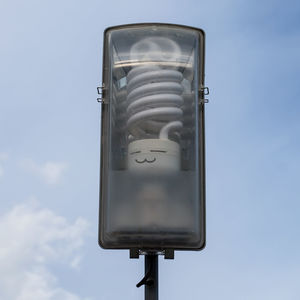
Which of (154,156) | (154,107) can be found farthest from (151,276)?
(154,107)

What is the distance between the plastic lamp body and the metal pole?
0.42 feet

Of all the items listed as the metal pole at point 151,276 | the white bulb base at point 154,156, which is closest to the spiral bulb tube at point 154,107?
the white bulb base at point 154,156

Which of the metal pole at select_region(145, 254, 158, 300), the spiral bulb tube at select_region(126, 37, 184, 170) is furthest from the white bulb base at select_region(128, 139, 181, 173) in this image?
the metal pole at select_region(145, 254, 158, 300)

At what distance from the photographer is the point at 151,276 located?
2.88m

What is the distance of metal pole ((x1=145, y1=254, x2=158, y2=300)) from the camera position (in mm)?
2871

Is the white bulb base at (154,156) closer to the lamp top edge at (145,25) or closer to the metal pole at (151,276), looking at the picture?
the metal pole at (151,276)

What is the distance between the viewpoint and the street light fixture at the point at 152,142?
109 inches

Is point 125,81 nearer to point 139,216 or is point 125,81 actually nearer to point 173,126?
point 173,126

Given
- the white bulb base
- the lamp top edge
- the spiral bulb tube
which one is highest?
the lamp top edge

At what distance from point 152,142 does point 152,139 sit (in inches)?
0.6

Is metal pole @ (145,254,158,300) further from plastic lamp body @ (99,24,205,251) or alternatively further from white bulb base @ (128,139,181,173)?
white bulb base @ (128,139,181,173)

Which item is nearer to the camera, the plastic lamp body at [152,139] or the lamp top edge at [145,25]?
the plastic lamp body at [152,139]

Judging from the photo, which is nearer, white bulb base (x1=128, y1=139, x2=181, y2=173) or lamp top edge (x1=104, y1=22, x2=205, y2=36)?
white bulb base (x1=128, y1=139, x2=181, y2=173)

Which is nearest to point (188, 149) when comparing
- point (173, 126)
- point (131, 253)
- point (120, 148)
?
point (173, 126)
